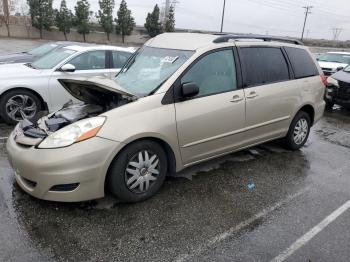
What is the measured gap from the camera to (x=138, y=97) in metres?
3.75

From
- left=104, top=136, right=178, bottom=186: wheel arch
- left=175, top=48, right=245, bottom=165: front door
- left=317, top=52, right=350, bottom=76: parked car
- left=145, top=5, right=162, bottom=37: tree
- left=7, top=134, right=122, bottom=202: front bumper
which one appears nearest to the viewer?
left=7, top=134, right=122, bottom=202: front bumper

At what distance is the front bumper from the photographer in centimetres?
320

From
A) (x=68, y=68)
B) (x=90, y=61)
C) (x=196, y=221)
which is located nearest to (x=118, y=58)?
(x=90, y=61)

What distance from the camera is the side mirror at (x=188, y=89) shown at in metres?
3.76

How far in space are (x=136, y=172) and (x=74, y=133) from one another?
0.76m

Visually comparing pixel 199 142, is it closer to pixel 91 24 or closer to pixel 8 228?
pixel 8 228

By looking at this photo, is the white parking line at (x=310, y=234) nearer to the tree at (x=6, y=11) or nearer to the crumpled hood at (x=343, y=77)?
the crumpled hood at (x=343, y=77)

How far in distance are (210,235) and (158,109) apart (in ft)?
4.60

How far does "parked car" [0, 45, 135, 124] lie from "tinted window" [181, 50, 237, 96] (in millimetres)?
2747

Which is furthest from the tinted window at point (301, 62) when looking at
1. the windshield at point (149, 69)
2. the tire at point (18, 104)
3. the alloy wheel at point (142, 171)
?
the tire at point (18, 104)

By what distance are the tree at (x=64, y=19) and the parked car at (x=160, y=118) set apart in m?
48.6

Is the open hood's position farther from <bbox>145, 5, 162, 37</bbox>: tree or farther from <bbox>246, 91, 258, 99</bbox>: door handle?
<bbox>145, 5, 162, 37</bbox>: tree

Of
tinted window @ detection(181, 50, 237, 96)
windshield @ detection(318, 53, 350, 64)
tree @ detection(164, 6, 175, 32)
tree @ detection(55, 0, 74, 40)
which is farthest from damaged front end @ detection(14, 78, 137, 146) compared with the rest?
tree @ detection(164, 6, 175, 32)

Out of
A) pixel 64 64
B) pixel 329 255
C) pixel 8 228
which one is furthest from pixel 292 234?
pixel 64 64
